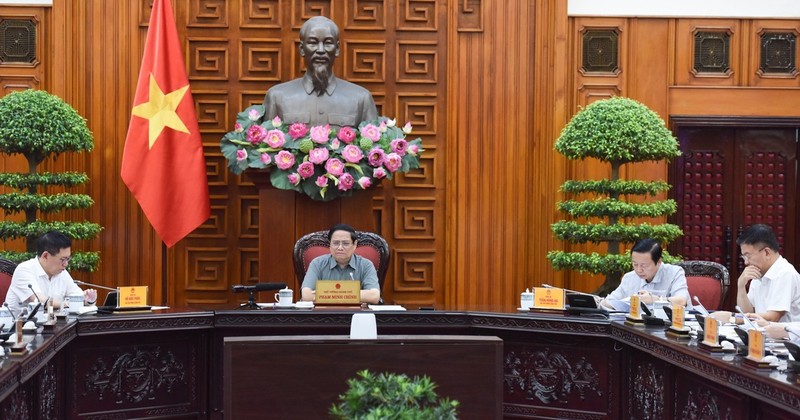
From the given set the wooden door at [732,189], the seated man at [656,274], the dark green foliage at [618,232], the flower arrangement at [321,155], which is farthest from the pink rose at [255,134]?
the wooden door at [732,189]

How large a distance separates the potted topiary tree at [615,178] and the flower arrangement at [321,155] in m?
1.06

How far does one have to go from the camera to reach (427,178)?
22.7ft

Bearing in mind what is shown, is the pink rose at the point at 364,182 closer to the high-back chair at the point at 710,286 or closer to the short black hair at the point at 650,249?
the short black hair at the point at 650,249

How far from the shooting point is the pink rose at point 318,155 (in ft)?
19.1

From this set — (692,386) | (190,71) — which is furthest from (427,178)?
(692,386)

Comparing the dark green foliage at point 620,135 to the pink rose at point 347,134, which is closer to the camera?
the dark green foliage at point 620,135

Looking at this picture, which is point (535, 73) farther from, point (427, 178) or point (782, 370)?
point (782, 370)

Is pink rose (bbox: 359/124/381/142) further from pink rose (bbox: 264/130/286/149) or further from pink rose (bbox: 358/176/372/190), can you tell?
pink rose (bbox: 264/130/286/149)

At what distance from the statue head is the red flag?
0.84 m

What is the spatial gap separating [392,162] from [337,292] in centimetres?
129

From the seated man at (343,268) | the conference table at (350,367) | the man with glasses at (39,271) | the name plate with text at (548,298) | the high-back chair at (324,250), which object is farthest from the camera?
the high-back chair at (324,250)

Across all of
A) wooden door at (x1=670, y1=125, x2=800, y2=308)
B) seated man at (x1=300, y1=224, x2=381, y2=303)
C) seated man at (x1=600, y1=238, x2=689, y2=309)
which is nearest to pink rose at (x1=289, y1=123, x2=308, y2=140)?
seated man at (x1=300, y1=224, x2=381, y2=303)

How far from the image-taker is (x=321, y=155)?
5.82 m

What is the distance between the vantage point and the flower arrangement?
5.82 metres
